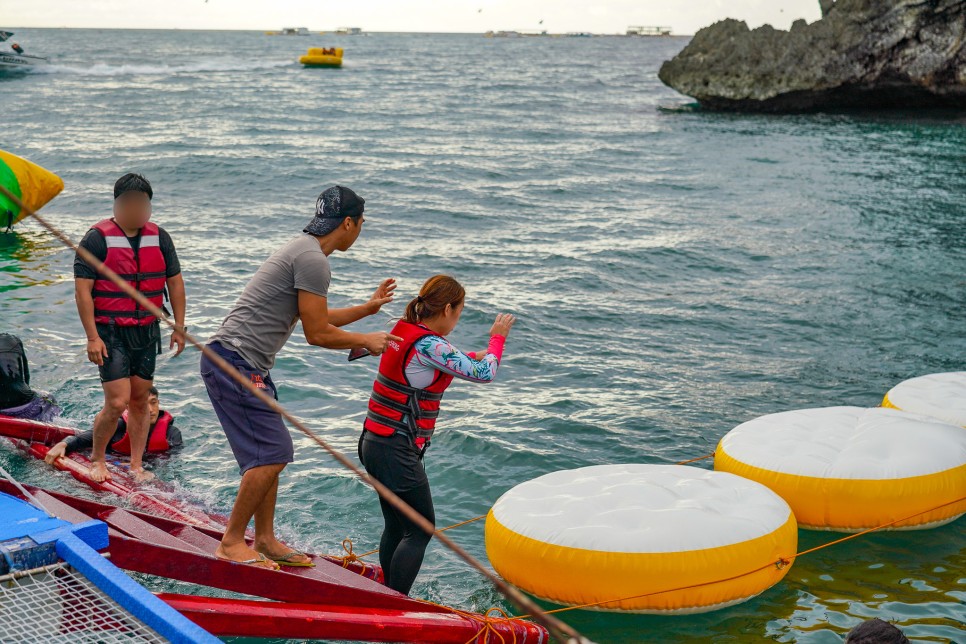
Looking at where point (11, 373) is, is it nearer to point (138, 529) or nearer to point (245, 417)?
point (138, 529)

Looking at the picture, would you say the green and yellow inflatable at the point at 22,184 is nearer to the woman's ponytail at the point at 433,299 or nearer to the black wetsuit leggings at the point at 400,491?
the black wetsuit leggings at the point at 400,491

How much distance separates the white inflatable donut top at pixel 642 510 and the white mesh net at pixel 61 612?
3274 mm

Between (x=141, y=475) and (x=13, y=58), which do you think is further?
(x=13, y=58)

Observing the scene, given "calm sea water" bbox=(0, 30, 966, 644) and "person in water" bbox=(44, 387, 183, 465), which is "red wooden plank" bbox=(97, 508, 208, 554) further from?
"person in water" bbox=(44, 387, 183, 465)

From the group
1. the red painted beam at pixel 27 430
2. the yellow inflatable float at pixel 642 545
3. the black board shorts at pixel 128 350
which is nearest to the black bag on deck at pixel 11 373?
the red painted beam at pixel 27 430

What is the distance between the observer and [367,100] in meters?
53.2

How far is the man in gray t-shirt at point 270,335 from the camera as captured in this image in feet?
17.1

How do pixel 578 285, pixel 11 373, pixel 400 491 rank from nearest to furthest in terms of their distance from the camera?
pixel 400 491 < pixel 11 373 < pixel 578 285

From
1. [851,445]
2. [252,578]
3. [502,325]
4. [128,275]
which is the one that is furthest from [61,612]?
[851,445]

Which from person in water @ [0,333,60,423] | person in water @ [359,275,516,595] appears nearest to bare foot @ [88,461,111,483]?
person in water @ [0,333,60,423]

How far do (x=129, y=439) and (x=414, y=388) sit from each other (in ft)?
14.3

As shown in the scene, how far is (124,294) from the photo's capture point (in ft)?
23.5

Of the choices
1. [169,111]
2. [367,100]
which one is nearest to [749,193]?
[169,111]

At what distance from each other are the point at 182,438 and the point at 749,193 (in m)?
20.8
